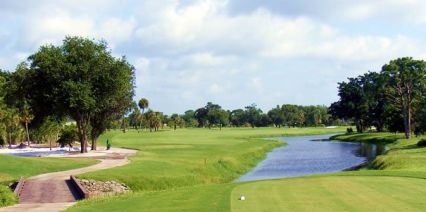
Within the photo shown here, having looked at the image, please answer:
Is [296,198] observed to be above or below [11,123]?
below

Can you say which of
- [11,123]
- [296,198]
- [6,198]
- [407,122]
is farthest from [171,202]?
[407,122]

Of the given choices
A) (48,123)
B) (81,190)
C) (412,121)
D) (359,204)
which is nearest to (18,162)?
(81,190)

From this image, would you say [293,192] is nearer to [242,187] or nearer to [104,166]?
[242,187]

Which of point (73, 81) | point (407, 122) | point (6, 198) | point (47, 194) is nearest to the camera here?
point (6, 198)

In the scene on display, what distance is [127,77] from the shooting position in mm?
60344

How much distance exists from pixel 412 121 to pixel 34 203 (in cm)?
10115

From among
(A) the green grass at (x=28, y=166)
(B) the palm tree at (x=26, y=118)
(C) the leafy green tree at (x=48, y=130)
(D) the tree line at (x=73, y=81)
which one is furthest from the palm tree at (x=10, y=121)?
(A) the green grass at (x=28, y=166)

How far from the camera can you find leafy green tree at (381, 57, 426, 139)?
10375cm

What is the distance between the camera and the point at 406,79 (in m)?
105

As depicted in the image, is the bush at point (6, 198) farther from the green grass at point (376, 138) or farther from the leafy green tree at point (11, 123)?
the green grass at point (376, 138)

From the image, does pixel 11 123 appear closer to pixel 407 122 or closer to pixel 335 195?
pixel 407 122

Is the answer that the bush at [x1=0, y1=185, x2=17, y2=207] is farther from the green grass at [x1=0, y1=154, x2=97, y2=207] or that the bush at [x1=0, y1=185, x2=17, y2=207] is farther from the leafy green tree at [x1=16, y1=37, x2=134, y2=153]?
the leafy green tree at [x1=16, y1=37, x2=134, y2=153]

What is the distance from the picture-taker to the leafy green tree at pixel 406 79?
104 meters

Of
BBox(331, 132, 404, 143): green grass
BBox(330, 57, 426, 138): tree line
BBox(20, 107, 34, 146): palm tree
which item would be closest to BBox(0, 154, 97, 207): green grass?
BBox(20, 107, 34, 146): palm tree
